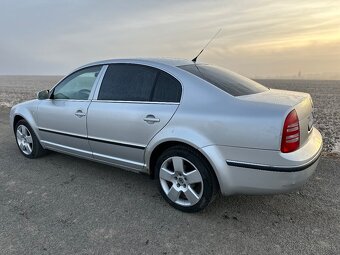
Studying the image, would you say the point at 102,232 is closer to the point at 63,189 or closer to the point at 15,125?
the point at 63,189

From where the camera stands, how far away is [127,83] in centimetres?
382

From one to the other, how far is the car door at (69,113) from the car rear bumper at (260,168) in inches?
75.4

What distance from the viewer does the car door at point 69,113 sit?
13.7 ft

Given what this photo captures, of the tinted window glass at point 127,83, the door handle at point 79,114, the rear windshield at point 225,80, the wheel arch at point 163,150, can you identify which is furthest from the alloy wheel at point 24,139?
the rear windshield at point 225,80

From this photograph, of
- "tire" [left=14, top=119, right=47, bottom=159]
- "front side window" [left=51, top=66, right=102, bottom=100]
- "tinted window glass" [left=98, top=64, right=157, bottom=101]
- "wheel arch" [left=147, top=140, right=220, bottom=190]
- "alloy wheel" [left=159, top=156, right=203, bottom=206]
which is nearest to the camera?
"wheel arch" [left=147, top=140, right=220, bottom=190]

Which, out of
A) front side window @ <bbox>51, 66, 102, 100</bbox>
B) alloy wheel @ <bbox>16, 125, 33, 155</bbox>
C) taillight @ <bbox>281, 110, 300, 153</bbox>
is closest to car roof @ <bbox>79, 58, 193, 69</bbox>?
front side window @ <bbox>51, 66, 102, 100</bbox>

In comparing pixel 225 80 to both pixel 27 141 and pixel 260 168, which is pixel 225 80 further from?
pixel 27 141

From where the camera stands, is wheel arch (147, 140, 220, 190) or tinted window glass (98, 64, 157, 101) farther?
tinted window glass (98, 64, 157, 101)

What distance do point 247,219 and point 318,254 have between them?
0.74m

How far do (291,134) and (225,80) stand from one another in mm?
1039

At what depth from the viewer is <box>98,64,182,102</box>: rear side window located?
3.42 metres

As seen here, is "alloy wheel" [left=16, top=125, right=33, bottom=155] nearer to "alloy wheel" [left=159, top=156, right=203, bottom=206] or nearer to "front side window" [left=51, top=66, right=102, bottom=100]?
"front side window" [left=51, top=66, right=102, bottom=100]

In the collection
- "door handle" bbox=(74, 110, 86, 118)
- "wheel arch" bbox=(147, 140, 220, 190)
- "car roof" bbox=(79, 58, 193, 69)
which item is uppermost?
"car roof" bbox=(79, 58, 193, 69)

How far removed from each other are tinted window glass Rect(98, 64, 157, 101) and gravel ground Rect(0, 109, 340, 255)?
1186 mm
